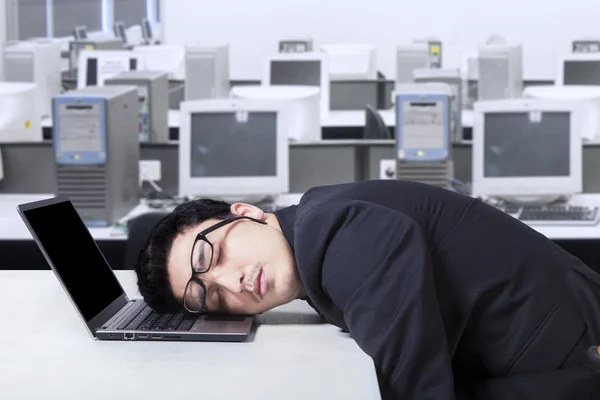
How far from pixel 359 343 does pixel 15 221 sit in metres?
2.49

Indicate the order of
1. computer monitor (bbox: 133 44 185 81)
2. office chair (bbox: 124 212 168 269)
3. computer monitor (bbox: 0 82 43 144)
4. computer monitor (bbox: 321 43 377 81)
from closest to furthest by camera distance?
office chair (bbox: 124 212 168 269), computer monitor (bbox: 0 82 43 144), computer monitor (bbox: 321 43 377 81), computer monitor (bbox: 133 44 185 81)

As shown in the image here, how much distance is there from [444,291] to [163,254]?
49 centimetres

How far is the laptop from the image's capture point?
5.38 feet

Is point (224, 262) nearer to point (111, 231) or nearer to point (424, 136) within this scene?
point (111, 231)

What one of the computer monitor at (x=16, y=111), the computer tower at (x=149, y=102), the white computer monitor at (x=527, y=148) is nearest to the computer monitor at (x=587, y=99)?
the white computer monitor at (x=527, y=148)

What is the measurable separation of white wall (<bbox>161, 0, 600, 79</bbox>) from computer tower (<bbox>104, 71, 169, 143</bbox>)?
555cm

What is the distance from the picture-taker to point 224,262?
165cm

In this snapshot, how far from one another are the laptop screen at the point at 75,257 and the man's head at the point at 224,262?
0.10 metres

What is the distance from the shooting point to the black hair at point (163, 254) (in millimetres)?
1713

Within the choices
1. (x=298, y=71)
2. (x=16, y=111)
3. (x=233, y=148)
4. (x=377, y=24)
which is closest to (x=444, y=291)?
(x=233, y=148)

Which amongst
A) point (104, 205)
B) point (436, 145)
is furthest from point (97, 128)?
point (436, 145)

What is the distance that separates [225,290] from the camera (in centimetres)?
168

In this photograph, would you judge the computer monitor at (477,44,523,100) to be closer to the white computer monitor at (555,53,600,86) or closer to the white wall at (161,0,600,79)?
the white computer monitor at (555,53,600,86)

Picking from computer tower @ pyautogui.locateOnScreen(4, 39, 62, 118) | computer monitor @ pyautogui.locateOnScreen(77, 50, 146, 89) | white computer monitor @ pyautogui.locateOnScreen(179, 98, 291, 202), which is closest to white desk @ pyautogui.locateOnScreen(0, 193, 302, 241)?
white computer monitor @ pyautogui.locateOnScreen(179, 98, 291, 202)
